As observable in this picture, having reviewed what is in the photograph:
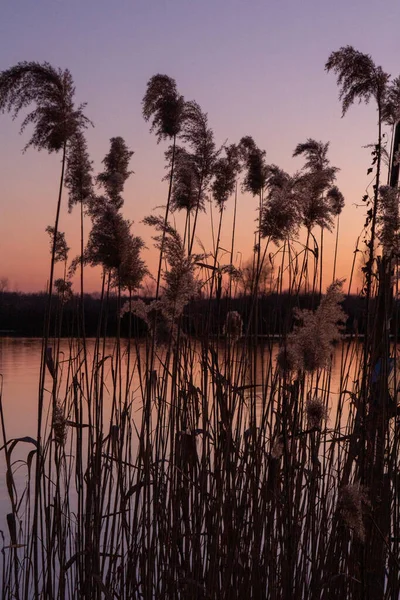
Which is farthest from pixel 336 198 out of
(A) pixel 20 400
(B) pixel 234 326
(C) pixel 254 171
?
(A) pixel 20 400

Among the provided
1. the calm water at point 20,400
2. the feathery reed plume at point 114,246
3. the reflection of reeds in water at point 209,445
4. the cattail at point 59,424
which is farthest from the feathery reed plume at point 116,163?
the calm water at point 20,400

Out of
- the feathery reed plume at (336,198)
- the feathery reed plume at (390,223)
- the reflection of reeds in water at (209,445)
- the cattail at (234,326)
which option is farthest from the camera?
the feathery reed plume at (336,198)

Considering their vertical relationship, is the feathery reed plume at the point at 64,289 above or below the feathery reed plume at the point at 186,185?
below

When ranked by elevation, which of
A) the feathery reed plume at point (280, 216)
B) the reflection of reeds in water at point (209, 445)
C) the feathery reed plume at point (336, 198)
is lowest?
the reflection of reeds in water at point (209, 445)

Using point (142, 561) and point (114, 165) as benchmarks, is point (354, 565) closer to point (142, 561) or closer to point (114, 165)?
point (142, 561)

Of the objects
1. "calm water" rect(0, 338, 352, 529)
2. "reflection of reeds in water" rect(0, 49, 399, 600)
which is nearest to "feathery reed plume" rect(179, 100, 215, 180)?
"reflection of reeds in water" rect(0, 49, 399, 600)

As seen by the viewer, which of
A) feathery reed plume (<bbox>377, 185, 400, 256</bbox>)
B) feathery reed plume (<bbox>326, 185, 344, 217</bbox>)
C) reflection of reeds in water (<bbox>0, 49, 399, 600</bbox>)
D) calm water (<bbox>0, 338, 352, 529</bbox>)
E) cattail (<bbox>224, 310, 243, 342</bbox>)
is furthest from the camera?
calm water (<bbox>0, 338, 352, 529</bbox>)

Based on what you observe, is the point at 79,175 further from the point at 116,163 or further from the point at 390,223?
the point at 390,223

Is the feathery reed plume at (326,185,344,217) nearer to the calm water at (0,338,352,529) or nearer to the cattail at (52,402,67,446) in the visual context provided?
the cattail at (52,402,67,446)

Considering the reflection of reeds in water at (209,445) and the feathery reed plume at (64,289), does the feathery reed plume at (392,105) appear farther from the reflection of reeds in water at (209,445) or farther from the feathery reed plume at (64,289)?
the feathery reed plume at (64,289)

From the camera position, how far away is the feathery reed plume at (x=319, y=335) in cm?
237

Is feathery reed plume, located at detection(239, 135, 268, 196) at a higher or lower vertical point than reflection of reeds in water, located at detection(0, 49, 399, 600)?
higher

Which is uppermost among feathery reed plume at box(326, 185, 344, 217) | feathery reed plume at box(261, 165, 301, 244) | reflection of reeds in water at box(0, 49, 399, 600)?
feathery reed plume at box(326, 185, 344, 217)

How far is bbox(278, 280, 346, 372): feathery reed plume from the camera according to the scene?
2373 millimetres
